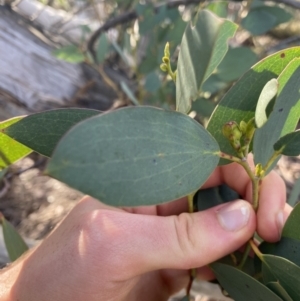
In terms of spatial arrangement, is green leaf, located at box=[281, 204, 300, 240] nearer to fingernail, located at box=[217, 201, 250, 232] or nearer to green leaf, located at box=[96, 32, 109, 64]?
fingernail, located at box=[217, 201, 250, 232]

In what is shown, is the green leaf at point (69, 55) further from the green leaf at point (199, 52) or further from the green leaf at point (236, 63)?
the green leaf at point (199, 52)

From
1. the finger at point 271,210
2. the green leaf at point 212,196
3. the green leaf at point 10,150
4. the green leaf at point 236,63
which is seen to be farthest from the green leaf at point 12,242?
the green leaf at point 236,63

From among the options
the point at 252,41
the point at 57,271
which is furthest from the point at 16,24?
the point at 57,271

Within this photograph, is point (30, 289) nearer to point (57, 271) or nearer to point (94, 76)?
point (57, 271)

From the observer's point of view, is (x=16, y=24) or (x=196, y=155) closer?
(x=196, y=155)

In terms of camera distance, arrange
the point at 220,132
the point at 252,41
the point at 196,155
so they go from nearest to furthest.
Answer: the point at 196,155
the point at 220,132
the point at 252,41

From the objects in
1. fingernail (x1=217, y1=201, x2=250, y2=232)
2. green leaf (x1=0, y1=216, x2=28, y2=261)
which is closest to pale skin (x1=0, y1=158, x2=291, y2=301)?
fingernail (x1=217, y1=201, x2=250, y2=232)
